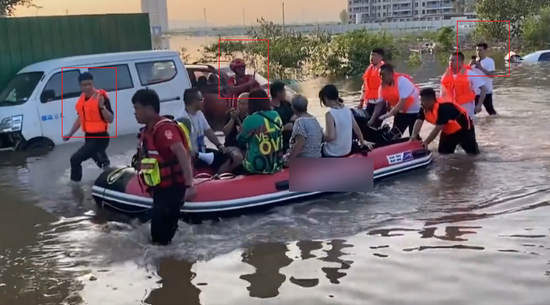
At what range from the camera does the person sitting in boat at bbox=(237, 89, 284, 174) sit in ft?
22.0

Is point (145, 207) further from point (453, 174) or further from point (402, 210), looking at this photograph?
Result: point (453, 174)

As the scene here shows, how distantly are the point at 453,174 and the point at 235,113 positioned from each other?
117 inches

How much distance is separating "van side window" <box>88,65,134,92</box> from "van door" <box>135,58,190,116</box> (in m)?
0.24

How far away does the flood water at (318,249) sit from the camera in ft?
16.0

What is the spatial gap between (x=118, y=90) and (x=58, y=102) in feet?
3.65

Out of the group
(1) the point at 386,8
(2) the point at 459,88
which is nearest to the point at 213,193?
(2) the point at 459,88

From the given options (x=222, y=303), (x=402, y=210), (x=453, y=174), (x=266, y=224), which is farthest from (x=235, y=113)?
(x=222, y=303)

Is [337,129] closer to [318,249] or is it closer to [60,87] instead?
[318,249]

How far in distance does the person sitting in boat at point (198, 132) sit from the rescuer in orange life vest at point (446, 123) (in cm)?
277

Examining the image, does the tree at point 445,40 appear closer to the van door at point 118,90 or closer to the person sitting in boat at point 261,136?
the van door at point 118,90

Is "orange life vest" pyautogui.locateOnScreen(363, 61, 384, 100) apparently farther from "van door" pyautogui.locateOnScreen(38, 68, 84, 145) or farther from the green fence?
the green fence

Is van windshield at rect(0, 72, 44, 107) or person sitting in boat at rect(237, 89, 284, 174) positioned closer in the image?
person sitting in boat at rect(237, 89, 284, 174)

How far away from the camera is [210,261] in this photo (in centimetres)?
559

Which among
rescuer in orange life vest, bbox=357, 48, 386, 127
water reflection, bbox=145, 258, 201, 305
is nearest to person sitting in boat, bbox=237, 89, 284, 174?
water reflection, bbox=145, 258, 201, 305
